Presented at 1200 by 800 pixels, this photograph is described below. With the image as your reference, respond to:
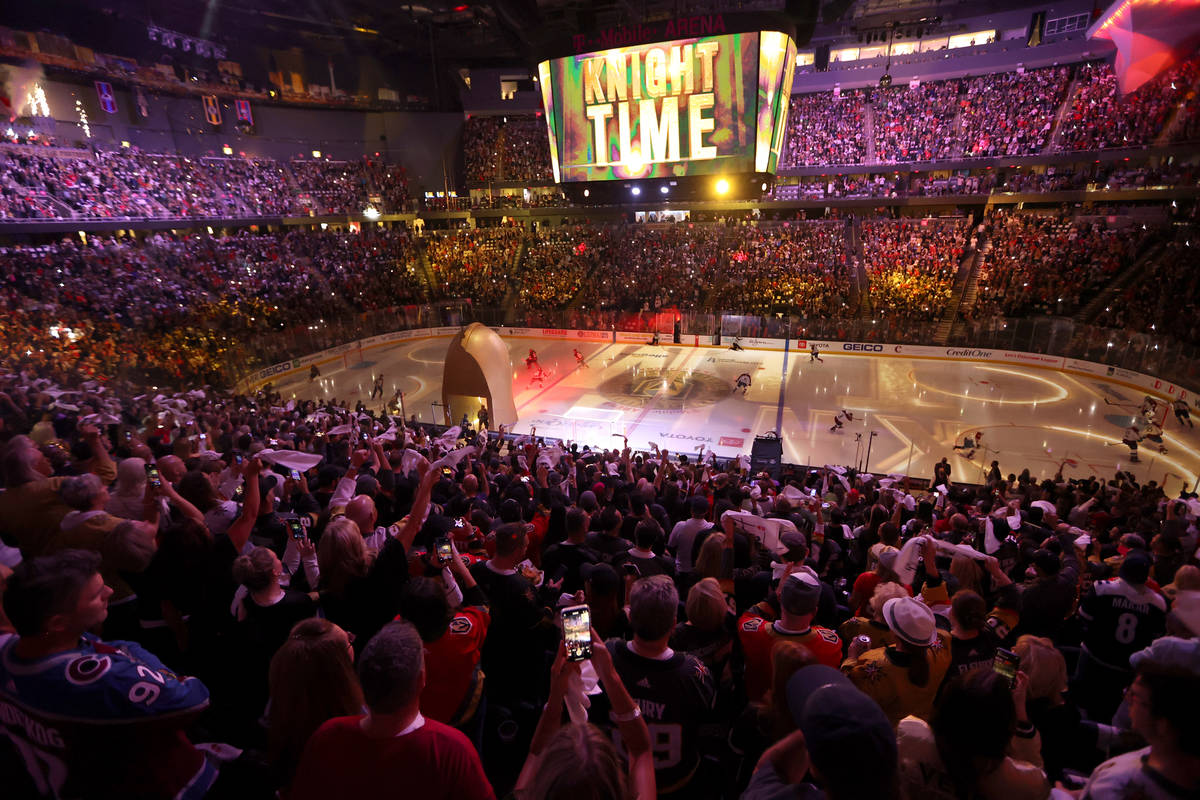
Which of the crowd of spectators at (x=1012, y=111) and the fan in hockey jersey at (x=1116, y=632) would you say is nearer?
the fan in hockey jersey at (x=1116, y=632)

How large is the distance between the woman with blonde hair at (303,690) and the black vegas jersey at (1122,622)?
4.88 meters

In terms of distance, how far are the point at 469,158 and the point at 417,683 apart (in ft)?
158

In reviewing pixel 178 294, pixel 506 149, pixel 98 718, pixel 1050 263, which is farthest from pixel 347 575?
pixel 506 149

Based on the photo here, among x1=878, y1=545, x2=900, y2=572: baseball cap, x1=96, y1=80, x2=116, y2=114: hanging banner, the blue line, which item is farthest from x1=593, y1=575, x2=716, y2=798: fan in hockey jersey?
x1=96, y1=80, x2=116, y2=114: hanging banner

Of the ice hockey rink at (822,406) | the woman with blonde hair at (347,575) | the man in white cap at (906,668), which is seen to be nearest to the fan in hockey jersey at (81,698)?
the woman with blonde hair at (347,575)

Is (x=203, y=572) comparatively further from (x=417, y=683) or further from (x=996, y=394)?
(x=996, y=394)

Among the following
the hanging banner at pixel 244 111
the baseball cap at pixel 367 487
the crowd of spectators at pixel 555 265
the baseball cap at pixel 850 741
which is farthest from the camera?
the hanging banner at pixel 244 111

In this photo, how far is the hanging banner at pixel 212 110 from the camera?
34.9 m

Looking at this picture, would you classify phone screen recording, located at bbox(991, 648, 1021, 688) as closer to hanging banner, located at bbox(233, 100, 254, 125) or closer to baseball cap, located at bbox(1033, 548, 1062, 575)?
baseball cap, located at bbox(1033, 548, 1062, 575)

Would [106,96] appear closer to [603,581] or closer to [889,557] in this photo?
[603,581]

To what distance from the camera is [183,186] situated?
3116cm

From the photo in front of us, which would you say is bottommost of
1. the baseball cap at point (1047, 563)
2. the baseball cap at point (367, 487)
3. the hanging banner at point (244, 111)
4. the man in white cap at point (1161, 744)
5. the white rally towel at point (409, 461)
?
the white rally towel at point (409, 461)

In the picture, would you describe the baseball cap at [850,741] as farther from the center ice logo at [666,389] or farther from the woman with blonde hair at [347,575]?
the center ice logo at [666,389]

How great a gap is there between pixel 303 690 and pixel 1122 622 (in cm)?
514
